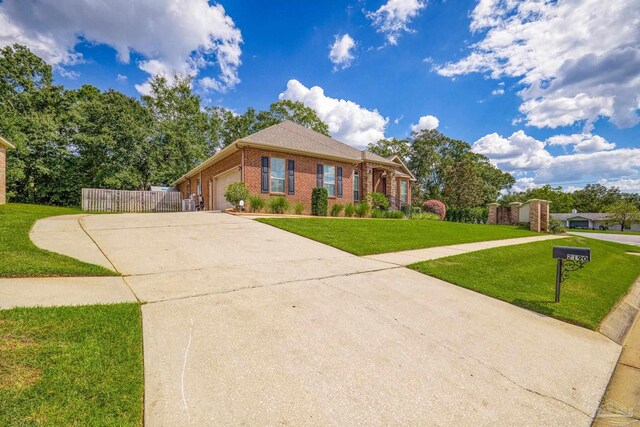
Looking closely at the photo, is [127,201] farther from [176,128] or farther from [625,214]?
[625,214]

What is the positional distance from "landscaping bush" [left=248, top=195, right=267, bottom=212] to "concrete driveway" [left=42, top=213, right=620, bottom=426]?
8.85m

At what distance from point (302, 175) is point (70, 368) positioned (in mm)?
15120

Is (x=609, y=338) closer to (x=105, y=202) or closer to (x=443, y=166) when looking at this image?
(x=105, y=202)

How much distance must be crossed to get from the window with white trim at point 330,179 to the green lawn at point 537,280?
10.6m

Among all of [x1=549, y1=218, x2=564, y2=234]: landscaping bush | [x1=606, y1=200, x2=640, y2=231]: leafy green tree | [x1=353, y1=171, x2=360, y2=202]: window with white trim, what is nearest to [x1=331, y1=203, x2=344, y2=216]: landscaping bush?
[x1=353, y1=171, x2=360, y2=202]: window with white trim

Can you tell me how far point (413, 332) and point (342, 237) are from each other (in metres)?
5.72

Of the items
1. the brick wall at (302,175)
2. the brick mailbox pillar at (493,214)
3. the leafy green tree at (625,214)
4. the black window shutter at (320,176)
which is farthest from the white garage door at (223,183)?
the leafy green tree at (625,214)

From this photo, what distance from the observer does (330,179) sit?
1822cm

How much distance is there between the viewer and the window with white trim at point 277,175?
15984 mm

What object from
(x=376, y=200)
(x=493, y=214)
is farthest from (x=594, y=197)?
(x=376, y=200)

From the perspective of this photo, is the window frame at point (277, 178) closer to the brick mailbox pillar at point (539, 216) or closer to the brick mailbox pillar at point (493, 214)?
the brick mailbox pillar at point (539, 216)

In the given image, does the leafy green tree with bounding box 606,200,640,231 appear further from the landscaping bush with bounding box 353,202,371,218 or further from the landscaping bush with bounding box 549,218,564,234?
the landscaping bush with bounding box 353,202,371,218

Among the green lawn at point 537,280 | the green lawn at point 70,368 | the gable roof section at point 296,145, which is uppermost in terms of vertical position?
the gable roof section at point 296,145

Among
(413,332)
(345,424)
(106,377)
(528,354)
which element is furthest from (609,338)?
(106,377)
